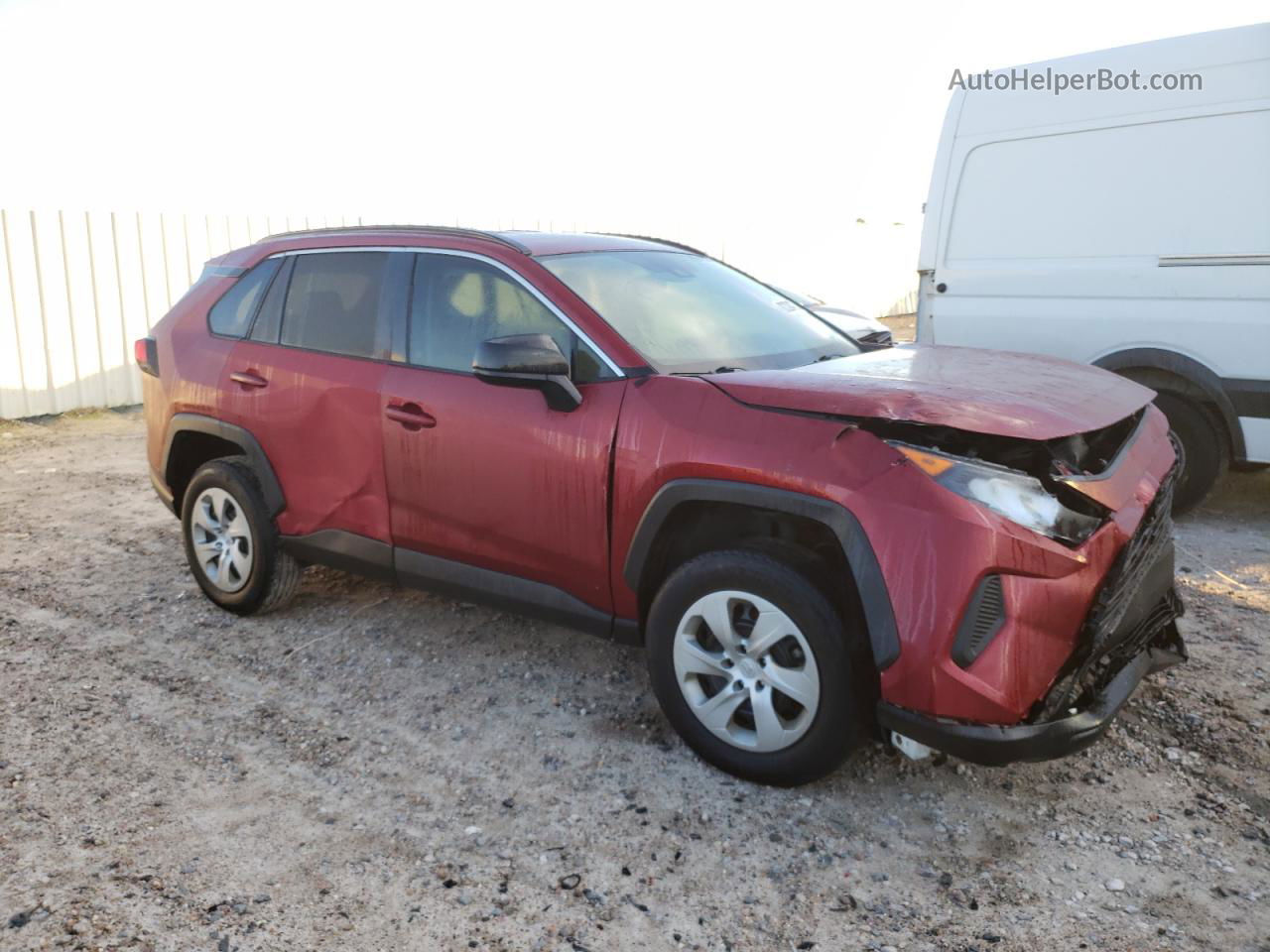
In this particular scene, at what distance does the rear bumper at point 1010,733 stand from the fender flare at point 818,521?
166mm

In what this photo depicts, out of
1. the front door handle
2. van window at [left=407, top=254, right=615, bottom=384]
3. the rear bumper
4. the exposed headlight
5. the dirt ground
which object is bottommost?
the dirt ground

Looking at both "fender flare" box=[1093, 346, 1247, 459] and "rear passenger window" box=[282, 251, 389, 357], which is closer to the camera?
"rear passenger window" box=[282, 251, 389, 357]

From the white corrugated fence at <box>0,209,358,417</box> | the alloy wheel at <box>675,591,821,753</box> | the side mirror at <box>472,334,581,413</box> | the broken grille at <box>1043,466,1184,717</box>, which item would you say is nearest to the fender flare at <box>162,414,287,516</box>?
the side mirror at <box>472,334,581,413</box>

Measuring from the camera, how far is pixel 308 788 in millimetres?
3232

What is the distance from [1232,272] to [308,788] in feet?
17.2

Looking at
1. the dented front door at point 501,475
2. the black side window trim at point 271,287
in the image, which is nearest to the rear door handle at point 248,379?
the black side window trim at point 271,287

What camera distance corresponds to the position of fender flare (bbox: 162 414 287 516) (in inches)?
172

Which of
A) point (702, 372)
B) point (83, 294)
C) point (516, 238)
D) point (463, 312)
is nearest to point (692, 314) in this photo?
point (702, 372)

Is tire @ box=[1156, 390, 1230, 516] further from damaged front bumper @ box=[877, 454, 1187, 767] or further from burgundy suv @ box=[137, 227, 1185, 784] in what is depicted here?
damaged front bumper @ box=[877, 454, 1187, 767]

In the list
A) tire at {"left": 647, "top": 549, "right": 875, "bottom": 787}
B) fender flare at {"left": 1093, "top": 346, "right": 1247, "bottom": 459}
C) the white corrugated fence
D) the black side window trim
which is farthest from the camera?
the white corrugated fence

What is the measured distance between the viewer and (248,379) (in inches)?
174

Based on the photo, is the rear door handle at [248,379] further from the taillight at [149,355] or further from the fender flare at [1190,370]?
the fender flare at [1190,370]

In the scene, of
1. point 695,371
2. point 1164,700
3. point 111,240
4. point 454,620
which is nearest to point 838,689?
point 695,371

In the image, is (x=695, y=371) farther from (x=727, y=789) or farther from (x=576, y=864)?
(x=576, y=864)
